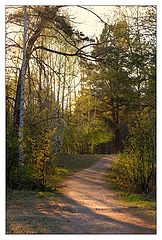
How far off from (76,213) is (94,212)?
254 mm

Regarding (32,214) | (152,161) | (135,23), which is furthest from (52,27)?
(32,214)

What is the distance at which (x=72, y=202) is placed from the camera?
20.5 ft

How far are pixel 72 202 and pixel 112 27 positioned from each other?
294cm

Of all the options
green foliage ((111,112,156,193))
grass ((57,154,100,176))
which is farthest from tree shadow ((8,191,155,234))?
grass ((57,154,100,176))

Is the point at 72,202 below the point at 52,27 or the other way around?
below

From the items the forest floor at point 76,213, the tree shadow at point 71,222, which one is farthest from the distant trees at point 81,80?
the tree shadow at point 71,222

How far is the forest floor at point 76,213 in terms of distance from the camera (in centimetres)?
492

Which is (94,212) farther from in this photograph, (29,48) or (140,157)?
(29,48)

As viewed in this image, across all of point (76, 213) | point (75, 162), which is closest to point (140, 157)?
point (76, 213)

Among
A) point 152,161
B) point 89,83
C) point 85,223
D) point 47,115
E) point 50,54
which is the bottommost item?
point 85,223

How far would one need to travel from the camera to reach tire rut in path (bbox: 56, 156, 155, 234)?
492 centimetres
